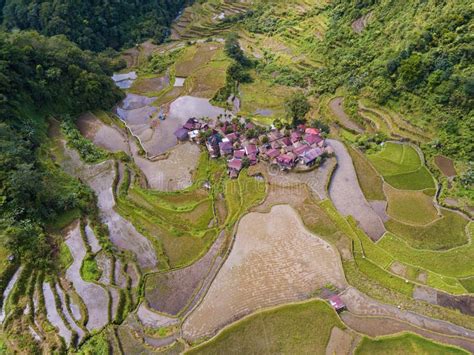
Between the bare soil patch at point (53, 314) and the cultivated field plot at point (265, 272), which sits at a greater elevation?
the cultivated field plot at point (265, 272)

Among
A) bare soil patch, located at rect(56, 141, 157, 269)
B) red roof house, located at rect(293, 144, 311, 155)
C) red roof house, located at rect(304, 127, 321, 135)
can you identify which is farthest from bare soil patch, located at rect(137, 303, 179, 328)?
red roof house, located at rect(304, 127, 321, 135)

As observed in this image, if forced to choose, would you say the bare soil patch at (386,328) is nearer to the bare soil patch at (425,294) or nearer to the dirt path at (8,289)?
the bare soil patch at (425,294)

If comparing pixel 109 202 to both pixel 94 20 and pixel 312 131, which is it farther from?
pixel 94 20

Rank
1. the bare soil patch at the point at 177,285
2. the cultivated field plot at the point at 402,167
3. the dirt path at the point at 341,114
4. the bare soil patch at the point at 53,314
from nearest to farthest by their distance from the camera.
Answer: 1. the bare soil patch at the point at 53,314
2. the bare soil patch at the point at 177,285
3. the cultivated field plot at the point at 402,167
4. the dirt path at the point at 341,114

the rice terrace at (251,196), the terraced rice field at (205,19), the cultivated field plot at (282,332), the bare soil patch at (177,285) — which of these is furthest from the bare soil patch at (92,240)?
the terraced rice field at (205,19)

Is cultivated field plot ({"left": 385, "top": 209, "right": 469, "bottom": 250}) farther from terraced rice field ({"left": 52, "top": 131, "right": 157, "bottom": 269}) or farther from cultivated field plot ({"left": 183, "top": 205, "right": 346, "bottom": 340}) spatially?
terraced rice field ({"left": 52, "top": 131, "right": 157, "bottom": 269})

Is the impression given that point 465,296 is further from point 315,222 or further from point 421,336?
point 315,222

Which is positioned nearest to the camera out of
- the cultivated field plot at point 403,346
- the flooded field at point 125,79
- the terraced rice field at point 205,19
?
the cultivated field plot at point 403,346

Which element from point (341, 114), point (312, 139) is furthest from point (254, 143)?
point (341, 114)
